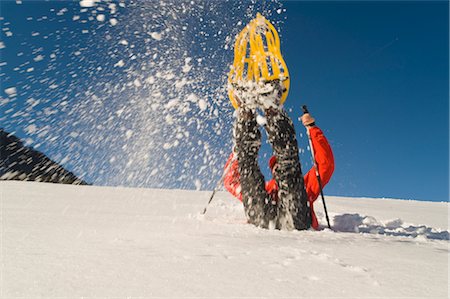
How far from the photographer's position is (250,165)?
3.10m

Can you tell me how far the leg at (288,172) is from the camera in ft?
9.23

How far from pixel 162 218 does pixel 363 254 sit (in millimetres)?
1737

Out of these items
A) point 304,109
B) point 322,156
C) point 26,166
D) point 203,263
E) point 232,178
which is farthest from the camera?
point 26,166

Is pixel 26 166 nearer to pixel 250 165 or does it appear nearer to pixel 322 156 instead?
pixel 250 165

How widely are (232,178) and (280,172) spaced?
2.44 feet

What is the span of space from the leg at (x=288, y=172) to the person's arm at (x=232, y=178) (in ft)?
2.10

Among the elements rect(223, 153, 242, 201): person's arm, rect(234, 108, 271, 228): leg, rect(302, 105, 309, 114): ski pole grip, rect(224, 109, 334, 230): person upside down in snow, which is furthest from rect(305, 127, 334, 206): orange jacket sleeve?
rect(223, 153, 242, 201): person's arm

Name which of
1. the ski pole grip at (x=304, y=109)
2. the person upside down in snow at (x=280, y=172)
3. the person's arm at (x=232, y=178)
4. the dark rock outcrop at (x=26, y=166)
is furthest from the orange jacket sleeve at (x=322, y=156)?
the dark rock outcrop at (x=26, y=166)

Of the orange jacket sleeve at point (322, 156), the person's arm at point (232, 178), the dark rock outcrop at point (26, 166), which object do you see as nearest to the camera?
the orange jacket sleeve at point (322, 156)

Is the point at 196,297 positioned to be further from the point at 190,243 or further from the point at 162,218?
the point at 162,218

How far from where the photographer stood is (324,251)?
1854 mm

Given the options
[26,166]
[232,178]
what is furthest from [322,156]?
[26,166]

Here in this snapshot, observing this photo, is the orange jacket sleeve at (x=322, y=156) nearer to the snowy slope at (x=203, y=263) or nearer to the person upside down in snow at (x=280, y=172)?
the person upside down in snow at (x=280, y=172)

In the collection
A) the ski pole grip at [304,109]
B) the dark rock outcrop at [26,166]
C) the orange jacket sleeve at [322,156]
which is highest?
the ski pole grip at [304,109]
